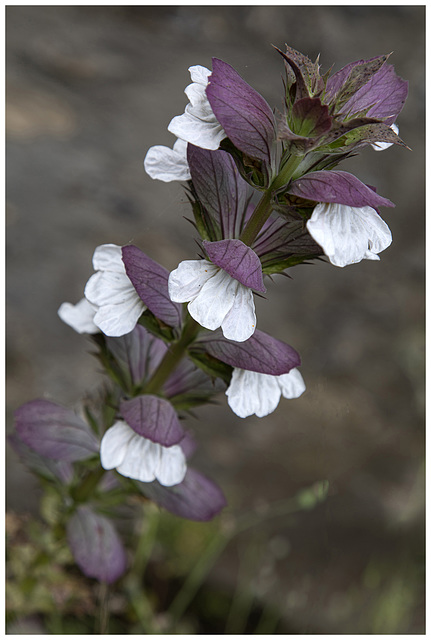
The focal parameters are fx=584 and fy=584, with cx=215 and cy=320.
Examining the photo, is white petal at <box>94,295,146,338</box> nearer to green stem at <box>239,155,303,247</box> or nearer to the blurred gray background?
green stem at <box>239,155,303,247</box>

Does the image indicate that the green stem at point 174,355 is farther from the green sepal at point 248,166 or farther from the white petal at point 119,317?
the green sepal at point 248,166

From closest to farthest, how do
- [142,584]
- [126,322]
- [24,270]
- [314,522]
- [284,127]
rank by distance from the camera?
[284,127]
[126,322]
[24,270]
[142,584]
[314,522]

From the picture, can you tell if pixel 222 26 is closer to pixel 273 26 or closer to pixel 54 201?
pixel 273 26

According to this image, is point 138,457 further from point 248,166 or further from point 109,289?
point 248,166

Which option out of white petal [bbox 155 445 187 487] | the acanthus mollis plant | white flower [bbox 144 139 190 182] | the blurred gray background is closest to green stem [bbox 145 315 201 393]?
the acanthus mollis plant

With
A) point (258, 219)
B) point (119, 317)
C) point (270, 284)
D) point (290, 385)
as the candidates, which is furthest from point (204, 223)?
point (270, 284)

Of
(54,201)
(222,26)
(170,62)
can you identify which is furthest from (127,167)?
(222,26)
